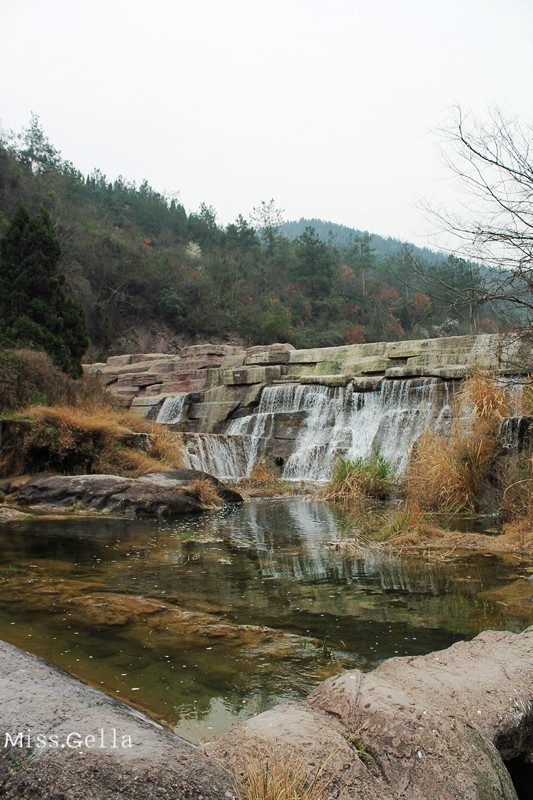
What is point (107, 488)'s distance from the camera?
950 cm

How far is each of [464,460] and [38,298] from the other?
43.6ft

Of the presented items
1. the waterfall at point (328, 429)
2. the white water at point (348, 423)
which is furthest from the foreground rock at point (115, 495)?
the white water at point (348, 423)

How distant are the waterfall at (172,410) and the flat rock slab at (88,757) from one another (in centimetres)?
1811

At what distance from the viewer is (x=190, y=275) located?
1447 inches

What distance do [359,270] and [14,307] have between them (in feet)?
155

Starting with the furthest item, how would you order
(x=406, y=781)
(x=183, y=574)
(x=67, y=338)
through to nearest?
(x=67, y=338) → (x=183, y=574) → (x=406, y=781)

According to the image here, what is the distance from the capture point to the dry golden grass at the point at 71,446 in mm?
10812

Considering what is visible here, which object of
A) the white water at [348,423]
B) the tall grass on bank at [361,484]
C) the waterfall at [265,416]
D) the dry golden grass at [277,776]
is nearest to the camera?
the dry golden grass at [277,776]

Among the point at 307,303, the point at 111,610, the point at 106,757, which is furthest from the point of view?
the point at 307,303

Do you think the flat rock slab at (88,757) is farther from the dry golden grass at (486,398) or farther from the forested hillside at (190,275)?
the forested hillside at (190,275)

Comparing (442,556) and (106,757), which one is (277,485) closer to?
(442,556)

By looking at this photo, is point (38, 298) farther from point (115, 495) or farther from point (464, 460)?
point (464, 460)

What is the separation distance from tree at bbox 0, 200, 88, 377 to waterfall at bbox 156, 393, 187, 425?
3.52 metres

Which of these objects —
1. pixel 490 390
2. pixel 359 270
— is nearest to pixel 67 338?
pixel 490 390
